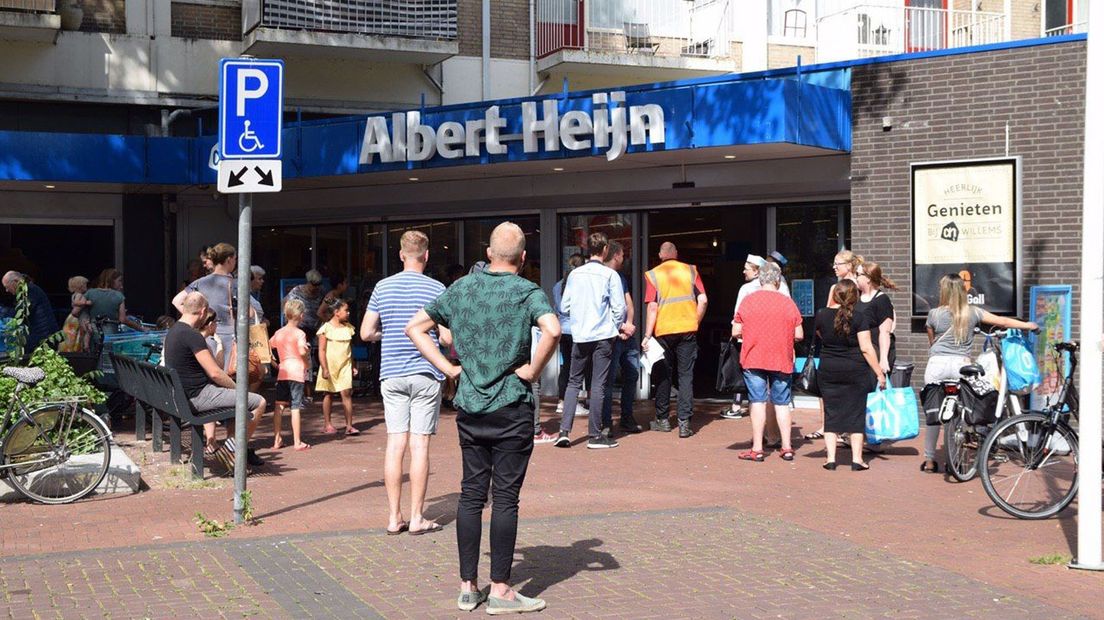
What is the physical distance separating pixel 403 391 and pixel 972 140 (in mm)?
7724

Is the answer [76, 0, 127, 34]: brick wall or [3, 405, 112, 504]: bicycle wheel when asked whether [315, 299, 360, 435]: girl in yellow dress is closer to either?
[3, 405, 112, 504]: bicycle wheel

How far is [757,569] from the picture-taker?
6.67 m

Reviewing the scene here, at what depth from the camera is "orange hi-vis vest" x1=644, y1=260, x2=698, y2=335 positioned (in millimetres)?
12430

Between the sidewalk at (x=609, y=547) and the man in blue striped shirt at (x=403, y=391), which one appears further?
the man in blue striped shirt at (x=403, y=391)

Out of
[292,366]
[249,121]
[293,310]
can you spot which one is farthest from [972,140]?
[249,121]

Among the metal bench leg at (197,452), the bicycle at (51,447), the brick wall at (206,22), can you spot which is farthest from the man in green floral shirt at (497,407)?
the brick wall at (206,22)

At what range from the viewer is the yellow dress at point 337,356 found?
11.9m

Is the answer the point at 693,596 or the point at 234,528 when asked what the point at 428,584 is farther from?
the point at 234,528

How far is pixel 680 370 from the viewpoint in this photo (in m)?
12.4

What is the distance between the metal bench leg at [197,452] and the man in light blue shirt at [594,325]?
3.35 meters

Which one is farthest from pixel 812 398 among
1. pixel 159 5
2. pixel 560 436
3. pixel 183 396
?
pixel 159 5

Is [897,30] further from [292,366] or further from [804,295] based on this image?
[292,366]

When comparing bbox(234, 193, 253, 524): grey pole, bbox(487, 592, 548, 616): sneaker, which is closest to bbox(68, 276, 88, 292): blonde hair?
bbox(234, 193, 253, 524): grey pole

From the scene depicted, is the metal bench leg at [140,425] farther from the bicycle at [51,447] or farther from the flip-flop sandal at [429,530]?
the flip-flop sandal at [429,530]
